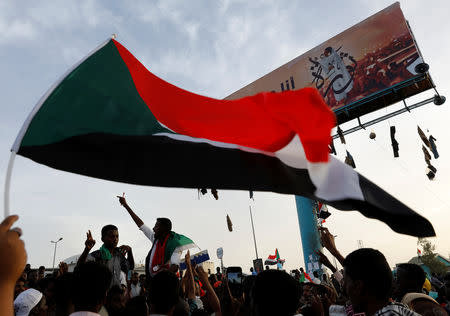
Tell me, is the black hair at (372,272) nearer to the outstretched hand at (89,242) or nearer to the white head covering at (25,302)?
the outstretched hand at (89,242)

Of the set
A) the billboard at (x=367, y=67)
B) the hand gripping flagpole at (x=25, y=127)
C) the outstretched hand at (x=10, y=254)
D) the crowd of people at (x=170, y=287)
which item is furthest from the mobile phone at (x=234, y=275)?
the billboard at (x=367, y=67)

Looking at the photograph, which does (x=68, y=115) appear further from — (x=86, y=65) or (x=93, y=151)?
(x=86, y=65)

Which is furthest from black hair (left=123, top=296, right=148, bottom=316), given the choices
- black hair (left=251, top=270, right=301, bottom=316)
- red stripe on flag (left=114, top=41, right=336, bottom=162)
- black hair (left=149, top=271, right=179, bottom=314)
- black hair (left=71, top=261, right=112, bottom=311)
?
red stripe on flag (left=114, top=41, right=336, bottom=162)

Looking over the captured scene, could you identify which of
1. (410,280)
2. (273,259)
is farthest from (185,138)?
(273,259)

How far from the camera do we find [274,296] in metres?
2.08

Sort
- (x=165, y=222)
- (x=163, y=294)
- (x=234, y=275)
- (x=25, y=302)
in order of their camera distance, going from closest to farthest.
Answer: (x=163, y=294), (x=25, y=302), (x=165, y=222), (x=234, y=275)

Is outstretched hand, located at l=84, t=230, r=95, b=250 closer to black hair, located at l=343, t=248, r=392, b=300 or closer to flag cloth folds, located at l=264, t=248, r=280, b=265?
black hair, located at l=343, t=248, r=392, b=300

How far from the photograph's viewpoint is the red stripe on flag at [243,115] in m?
3.16

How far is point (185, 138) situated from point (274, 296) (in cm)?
154

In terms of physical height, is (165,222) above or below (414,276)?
above

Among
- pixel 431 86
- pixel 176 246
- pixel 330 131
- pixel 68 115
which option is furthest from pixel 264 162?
pixel 431 86

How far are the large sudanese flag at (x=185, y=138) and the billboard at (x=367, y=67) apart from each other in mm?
16864

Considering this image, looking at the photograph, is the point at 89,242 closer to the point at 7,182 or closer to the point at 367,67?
the point at 7,182

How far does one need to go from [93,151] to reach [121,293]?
1981mm
